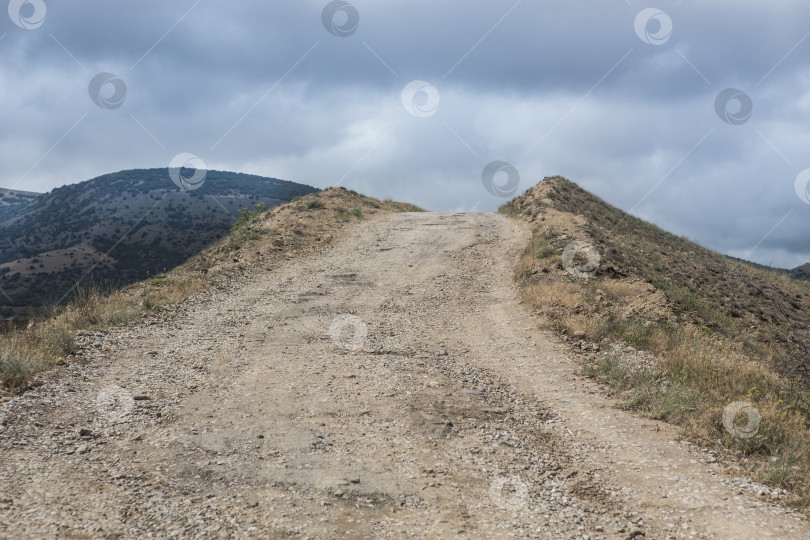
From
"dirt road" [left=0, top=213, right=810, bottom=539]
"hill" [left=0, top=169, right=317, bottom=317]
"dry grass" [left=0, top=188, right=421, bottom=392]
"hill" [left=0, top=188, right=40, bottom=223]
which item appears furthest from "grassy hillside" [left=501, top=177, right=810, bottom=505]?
"hill" [left=0, top=188, right=40, bottom=223]

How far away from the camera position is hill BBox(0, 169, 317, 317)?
56312 mm

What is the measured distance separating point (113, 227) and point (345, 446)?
270 ft

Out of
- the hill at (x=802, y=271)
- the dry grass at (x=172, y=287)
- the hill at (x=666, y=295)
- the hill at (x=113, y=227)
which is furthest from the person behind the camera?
the hill at (x=113, y=227)

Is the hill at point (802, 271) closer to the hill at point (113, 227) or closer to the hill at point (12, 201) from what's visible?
the hill at point (113, 227)

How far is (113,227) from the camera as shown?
247 feet

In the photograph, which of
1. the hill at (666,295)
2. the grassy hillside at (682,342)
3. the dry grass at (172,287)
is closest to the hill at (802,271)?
the hill at (666,295)

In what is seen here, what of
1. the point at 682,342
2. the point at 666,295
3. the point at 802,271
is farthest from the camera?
the point at 802,271

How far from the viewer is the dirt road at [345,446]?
4492mm

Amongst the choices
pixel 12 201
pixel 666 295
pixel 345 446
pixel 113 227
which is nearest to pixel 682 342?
pixel 666 295

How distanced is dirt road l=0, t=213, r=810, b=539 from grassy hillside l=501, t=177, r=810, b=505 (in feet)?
1.54

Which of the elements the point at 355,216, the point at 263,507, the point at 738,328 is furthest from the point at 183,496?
the point at 355,216

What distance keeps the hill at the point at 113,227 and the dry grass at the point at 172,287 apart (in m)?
23.4

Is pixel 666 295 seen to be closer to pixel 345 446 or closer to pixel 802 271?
pixel 345 446

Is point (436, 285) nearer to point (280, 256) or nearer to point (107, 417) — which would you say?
point (280, 256)
